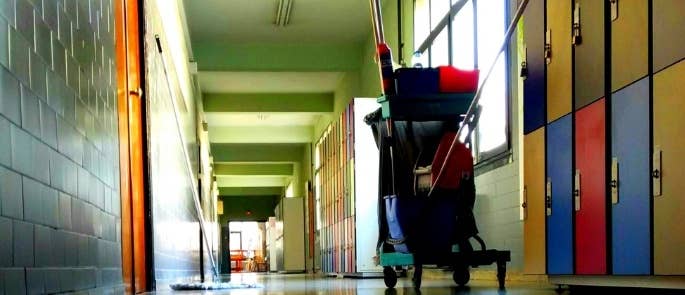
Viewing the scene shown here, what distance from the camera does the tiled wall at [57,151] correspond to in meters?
1.83

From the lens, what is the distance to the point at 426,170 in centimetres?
443

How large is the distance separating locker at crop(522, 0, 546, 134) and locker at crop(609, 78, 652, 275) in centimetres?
82

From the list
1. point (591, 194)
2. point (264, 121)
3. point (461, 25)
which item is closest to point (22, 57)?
point (591, 194)

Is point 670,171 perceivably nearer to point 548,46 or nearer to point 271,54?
point 548,46

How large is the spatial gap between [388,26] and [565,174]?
20.9 feet

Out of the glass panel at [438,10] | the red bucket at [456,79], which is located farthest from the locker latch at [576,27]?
the glass panel at [438,10]

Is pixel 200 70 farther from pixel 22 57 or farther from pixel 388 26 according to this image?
pixel 22 57

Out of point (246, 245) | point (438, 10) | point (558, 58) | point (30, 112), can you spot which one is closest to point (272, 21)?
point (438, 10)

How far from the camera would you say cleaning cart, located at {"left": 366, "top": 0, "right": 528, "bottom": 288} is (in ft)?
14.3

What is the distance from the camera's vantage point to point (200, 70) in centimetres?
1120

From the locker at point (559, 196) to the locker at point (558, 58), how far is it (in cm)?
6

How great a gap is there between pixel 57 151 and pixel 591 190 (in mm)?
1944

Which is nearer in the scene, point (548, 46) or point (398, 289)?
point (548, 46)

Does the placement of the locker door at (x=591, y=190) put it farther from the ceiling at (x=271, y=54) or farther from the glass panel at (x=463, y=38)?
the ceiling at (x=271, y=54)
